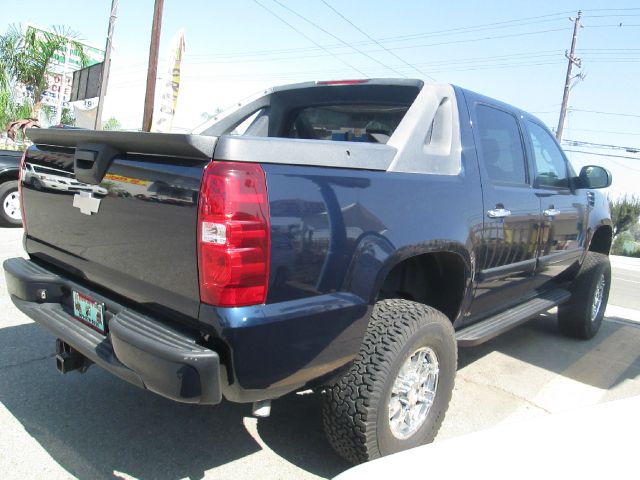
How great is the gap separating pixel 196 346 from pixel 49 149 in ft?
5.41

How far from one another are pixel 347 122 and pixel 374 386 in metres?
2.06

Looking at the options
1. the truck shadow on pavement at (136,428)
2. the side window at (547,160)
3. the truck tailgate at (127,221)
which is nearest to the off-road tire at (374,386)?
the truck shadow on pavement at (136,428)

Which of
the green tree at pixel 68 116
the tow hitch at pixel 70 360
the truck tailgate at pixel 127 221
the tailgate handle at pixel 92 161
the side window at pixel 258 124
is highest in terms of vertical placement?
the green tree at pixel 68 116

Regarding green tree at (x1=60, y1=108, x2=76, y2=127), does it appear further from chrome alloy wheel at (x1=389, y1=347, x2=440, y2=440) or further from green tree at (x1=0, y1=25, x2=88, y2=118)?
chrome alloy wheel at (x1=389, y1=347, x2=440, y2=440)

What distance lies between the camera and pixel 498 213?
320 cm

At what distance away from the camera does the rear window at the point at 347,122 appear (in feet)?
12.0

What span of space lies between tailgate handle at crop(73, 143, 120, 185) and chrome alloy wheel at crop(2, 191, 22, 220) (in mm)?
6741

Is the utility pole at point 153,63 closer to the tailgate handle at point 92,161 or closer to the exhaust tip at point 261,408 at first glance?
the tailgate handle at point 92,161

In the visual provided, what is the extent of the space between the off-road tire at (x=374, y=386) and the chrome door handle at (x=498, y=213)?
84 cm

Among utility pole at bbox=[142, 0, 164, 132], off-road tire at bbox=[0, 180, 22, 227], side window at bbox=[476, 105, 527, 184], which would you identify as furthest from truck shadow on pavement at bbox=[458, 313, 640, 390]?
utility pole at bbox=[142, 0, 164, 132]

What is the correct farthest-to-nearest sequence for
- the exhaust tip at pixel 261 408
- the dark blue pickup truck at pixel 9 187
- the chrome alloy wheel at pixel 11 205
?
the chrome alloy wheel at pixel 11 205 → the dark blue pickup truck at pixel 9 187 → the exhaust tip at pixel 261 408

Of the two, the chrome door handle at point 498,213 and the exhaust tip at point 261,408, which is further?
the chrome door handle at point 498,213

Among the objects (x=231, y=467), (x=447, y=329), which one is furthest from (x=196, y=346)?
(x=447, y=329)

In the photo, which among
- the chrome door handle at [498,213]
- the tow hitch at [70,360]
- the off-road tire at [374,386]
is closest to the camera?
the off-road tire at [374,386]
